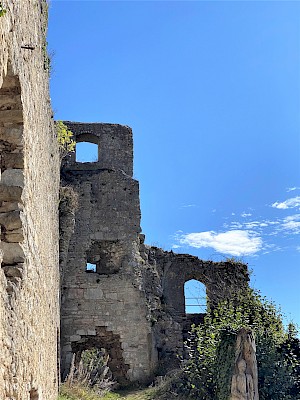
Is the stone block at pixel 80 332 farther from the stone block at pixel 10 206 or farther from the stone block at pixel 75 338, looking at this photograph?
the stone block at pixel 10 206

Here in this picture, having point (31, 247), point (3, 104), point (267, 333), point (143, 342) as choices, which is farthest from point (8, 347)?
point (143, 342)

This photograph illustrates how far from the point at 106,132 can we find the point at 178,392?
28.4 ft

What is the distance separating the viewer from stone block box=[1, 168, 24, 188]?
4.62 meters

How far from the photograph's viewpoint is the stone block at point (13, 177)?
462cm

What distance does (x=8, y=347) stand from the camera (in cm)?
379

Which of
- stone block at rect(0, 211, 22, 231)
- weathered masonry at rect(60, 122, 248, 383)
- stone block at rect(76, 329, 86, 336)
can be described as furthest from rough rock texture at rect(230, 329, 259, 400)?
stone block at rect(0, 211, 22, 231)

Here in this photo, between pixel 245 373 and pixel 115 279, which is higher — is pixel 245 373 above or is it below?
below

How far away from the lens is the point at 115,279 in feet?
50.8

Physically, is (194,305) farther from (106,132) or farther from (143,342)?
(106,132)

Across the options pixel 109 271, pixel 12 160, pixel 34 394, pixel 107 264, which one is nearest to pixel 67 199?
pixel 107 264

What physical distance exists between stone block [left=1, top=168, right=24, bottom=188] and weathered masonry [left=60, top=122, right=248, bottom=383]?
33.7ft

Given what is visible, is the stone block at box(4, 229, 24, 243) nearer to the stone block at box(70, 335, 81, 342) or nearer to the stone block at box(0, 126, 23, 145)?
the stone block at box(0, 126, 23, 145)

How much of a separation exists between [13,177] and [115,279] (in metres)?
11.1

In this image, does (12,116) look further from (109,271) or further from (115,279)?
(109,271)
